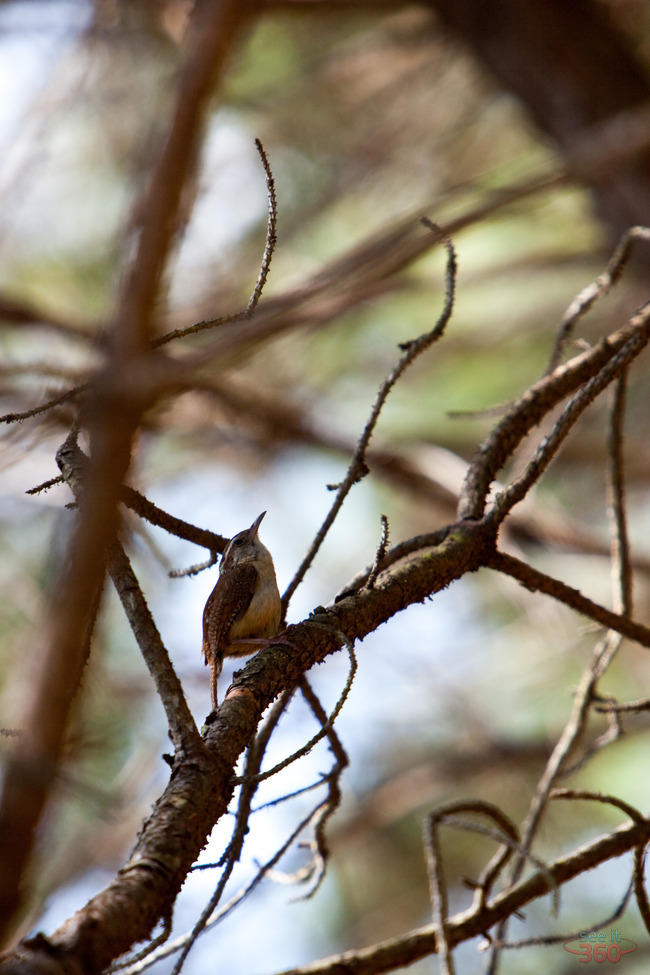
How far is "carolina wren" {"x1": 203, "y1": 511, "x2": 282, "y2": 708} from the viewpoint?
3301mm

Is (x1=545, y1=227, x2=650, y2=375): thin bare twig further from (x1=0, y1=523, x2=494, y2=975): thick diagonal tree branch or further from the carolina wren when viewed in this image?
the carolina wren

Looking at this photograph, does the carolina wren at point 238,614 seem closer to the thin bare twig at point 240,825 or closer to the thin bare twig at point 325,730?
the thin bare twig at point 240,825

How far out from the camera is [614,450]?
2451 mm

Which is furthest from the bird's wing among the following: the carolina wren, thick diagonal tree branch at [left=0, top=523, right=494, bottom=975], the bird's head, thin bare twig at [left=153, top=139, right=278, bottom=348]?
thin bare twig at [left=153, top=139, right=278, bottom=348]

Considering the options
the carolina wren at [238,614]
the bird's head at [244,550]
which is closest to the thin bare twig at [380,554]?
the carolina wren at [238,614]

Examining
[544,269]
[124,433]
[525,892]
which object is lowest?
[525,892]

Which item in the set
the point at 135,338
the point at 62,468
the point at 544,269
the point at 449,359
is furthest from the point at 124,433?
the point at 449,359

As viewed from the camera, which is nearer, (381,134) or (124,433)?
(124,433)

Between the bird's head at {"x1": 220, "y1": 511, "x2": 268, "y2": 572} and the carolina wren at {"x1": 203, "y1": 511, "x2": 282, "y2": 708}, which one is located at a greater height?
the bird's head at {"x1": 220, "y1": 511, "x2": 268, "y2": 572}

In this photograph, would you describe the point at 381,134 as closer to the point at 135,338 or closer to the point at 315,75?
the point at 315,75

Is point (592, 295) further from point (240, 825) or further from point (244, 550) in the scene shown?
point (244, 550)

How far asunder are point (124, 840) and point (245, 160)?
150 inches

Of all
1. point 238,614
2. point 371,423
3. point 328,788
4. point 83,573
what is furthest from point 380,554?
point 238,614

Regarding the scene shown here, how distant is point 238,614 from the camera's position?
3.37 metres
